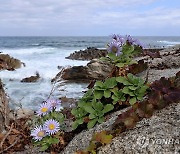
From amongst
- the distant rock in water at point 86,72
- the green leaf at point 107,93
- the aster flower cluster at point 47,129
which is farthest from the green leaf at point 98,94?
the distant rock in water at point 86,72

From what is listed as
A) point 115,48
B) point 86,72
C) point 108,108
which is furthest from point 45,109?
point 86,72

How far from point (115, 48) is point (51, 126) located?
29.9 inches

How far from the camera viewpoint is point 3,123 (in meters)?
3.66

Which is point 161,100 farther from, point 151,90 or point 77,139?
point 77,139

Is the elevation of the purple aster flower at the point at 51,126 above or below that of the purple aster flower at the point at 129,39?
below

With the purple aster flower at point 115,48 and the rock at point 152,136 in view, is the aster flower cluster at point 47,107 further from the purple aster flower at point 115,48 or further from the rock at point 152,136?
the purple aster flower at point 115,48

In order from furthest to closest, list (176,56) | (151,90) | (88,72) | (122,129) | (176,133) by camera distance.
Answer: (88,72) → (176,56) → (151,90) → (122,129) → (176,133)

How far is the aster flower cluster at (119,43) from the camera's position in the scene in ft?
8.32

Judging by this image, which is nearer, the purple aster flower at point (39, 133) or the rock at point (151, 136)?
the rock at point (151, 136)

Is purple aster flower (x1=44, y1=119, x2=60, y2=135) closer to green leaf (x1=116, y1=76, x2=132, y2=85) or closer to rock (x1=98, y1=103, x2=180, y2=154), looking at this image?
rock (x1=98, y1=103, x2=180, y2=154)

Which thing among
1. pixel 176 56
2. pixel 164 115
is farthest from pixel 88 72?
pixel 164 115

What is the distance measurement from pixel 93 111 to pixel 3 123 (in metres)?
1.59

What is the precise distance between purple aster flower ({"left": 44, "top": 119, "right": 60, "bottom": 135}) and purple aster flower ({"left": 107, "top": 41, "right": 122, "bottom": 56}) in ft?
2.31

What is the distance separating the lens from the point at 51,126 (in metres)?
2.25
